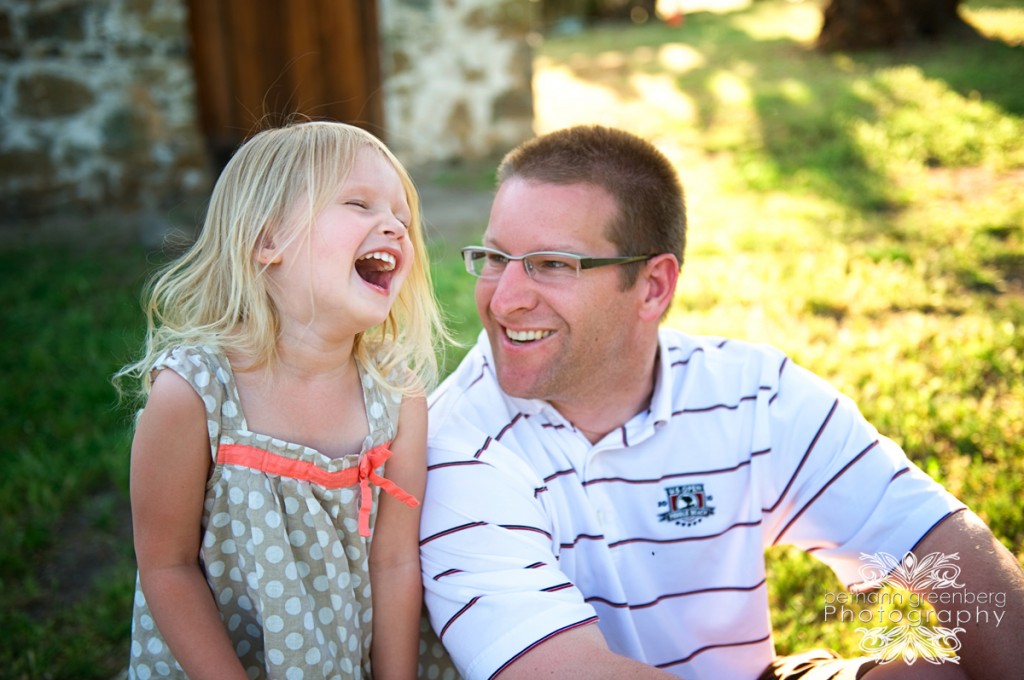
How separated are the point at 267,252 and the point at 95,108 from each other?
5.23 metres

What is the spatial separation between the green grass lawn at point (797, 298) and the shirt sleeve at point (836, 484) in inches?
22.1

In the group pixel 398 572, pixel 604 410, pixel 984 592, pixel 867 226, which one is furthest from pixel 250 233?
pixel 867 226

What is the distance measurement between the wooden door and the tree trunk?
5182 millimetres

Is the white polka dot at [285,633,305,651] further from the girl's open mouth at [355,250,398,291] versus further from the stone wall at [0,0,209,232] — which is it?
the stone wall at [0,0,209,232]

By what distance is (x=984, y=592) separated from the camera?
1756 millimetres

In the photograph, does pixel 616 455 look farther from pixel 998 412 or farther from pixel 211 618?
pixel 998 412

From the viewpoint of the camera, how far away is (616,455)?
201cm

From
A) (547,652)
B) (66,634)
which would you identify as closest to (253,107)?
(66,634)

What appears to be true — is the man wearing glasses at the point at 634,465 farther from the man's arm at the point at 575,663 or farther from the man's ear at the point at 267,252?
the man's ear at the point at 267,252

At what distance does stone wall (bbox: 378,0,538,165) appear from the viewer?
6941 mm

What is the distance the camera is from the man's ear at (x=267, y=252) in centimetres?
175

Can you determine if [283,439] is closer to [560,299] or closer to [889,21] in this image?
[560,299]

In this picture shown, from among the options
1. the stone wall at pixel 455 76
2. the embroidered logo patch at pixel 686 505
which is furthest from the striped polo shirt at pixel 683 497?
the stone wall at pixel 455 76

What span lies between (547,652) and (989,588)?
0.94 meters
